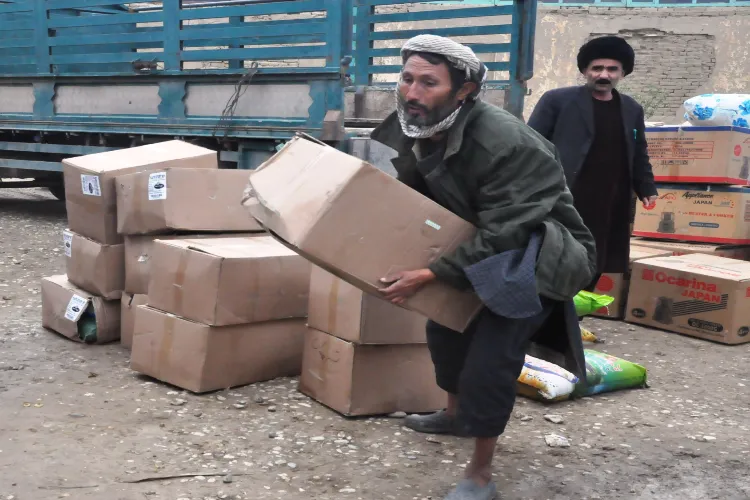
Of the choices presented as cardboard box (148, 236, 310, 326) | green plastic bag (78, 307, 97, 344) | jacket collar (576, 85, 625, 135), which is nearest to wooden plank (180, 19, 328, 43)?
jacket collar (576, 85, 625, 135)

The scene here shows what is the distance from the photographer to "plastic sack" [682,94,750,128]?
5.04 m

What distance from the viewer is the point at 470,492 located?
7.27 feet

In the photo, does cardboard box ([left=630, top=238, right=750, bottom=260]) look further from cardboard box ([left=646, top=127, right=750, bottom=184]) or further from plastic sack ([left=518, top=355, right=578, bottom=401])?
plastic sack ([left=518, top=355, right=578, bottom=401])

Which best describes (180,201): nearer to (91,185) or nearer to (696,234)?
(91,185)

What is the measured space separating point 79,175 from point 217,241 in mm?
884

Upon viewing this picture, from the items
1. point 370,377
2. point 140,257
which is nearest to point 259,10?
point 140,257

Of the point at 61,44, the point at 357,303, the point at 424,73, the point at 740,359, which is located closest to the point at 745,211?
the point at 740,359

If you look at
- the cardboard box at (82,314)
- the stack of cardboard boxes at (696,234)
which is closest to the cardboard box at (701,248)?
the stack of cardboard boxes at (696,234)

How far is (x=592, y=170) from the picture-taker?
3.69 metres

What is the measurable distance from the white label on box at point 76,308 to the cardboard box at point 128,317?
0.63ft

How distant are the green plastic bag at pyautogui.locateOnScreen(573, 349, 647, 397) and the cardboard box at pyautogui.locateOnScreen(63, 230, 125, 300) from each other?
213cm

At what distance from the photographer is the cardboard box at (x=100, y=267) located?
350 cm

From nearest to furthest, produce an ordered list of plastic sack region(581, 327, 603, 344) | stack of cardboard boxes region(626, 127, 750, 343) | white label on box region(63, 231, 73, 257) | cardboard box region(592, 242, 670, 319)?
white label on box region(63, 231, 73, 257)
plastic sack region(581, 327, 603, 344)
stack of cardboard boxes region(626, 127, 750, 343)
cardboard box region(592, 242, 670, 319)

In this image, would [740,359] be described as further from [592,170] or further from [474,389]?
[474,389]
